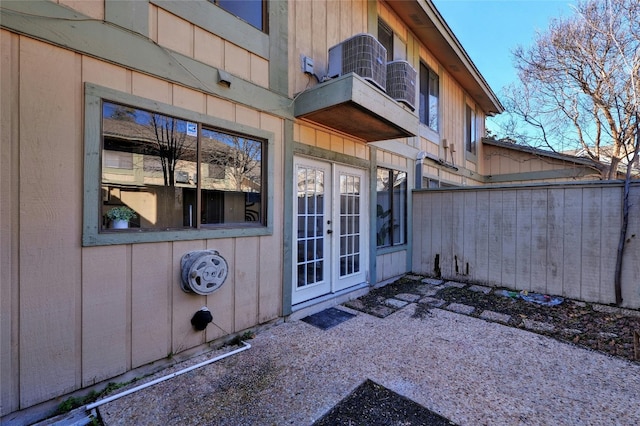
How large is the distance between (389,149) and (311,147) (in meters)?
1.99

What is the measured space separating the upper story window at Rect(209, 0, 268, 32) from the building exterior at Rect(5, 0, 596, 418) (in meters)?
0.02

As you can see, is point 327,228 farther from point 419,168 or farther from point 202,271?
point 419,168

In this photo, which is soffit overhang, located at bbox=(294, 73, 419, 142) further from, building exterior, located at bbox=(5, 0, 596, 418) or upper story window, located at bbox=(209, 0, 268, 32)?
upper story window, located at bbox=(209, 0, 268, 32)

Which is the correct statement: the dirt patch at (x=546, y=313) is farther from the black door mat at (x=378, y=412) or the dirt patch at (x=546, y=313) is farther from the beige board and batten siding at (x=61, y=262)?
the beige board and batten siding at (x=61, y=262)

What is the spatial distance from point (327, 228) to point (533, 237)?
10.8 feet

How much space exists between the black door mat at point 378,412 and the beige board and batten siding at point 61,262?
4.87 feet

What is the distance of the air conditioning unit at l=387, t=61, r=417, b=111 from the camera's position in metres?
3.89

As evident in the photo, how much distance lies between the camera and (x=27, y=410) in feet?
5.72

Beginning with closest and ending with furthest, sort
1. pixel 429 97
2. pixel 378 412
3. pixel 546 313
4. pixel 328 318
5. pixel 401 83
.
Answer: pixel 378 412, pixel 328 318, pixel 546 313, pixel 401 83, pixel 429 97

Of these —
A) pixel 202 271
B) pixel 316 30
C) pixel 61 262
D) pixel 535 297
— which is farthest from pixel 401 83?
pixel 61 262

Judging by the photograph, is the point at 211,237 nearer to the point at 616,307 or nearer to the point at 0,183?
the point at 0,183

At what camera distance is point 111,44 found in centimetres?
205

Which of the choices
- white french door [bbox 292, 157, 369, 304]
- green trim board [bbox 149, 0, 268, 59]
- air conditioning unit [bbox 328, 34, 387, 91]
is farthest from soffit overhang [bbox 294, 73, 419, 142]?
green trim board [bbox 149, 0, 268, 59]

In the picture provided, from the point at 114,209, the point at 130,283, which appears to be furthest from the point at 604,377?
the point at 114,209
